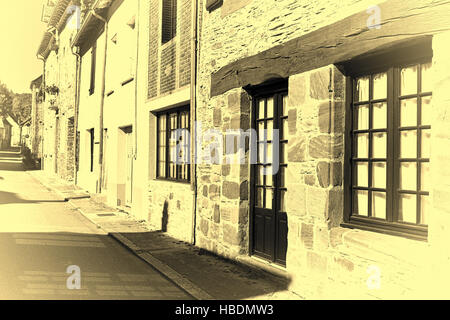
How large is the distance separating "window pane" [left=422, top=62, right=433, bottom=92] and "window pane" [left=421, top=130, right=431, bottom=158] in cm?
37

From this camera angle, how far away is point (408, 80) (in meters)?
4.23

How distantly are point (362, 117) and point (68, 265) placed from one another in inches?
171

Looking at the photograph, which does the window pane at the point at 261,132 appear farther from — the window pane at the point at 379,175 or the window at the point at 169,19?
the window at the point at 169,19

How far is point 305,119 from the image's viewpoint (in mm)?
5223

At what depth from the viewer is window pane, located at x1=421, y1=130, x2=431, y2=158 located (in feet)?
13.3

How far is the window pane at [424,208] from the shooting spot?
13.3ft

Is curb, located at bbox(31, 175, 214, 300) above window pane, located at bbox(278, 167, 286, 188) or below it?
below

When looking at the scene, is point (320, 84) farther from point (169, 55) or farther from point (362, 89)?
point (169, 55)

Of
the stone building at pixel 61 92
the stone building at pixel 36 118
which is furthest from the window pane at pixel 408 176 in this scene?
the stone building at pixel 36 118

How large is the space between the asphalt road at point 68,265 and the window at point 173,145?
6.05 feet

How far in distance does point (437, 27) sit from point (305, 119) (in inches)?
70.7

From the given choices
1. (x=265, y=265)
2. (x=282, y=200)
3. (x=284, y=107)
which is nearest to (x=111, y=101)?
(x=284, y=107)

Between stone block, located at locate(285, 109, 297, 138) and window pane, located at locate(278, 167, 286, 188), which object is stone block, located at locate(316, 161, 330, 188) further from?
window pane, located at locate(278, 167, 286, 188)

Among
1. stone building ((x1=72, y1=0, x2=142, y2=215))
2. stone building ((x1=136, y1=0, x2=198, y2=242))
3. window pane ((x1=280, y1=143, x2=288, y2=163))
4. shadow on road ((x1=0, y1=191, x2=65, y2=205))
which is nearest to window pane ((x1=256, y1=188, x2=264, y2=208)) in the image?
Result: window pane ((x1=280, y1=143, x2=288, y2=163))
